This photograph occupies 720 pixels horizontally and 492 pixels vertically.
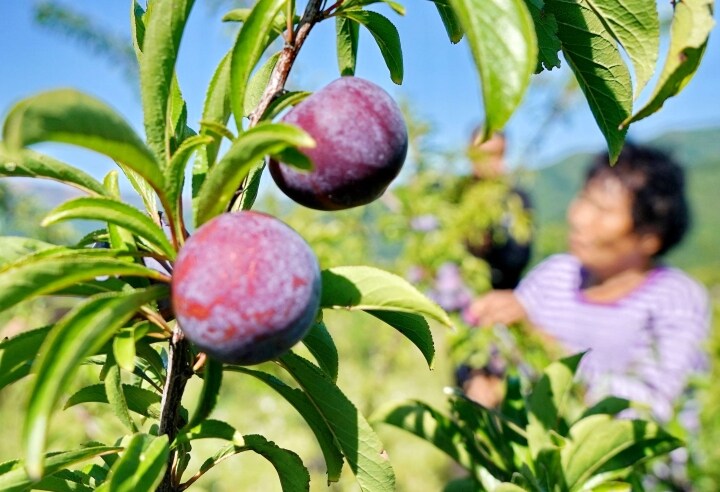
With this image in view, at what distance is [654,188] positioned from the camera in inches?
143

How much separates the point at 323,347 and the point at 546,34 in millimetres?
458

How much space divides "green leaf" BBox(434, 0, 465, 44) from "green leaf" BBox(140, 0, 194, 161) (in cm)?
30

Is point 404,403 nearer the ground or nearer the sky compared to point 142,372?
nearer the ground

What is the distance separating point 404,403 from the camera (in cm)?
120

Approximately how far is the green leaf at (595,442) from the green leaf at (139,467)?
0.64 m

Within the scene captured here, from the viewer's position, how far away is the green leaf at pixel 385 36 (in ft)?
2.60

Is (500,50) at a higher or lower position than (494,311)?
higher

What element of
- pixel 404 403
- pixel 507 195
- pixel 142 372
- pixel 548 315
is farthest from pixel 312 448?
pixel 142 372

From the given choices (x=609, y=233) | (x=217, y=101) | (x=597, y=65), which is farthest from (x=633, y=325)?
(x=217, y=101)

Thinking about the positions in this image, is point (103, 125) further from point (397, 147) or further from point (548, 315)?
point (548, 315)

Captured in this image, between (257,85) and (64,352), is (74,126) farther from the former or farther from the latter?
(257,85)

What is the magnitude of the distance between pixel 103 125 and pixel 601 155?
3.85 meters

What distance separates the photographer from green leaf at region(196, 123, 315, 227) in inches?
20.9

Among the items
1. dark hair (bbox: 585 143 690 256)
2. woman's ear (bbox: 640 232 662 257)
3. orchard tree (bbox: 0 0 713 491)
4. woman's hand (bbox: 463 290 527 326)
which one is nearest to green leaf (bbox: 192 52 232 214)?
orchard tree (bbox: 0 0 713 491)
